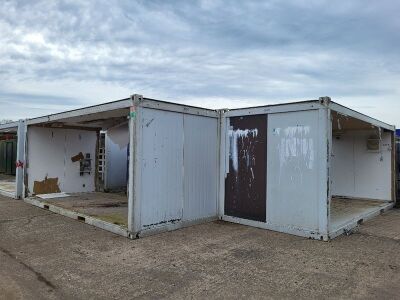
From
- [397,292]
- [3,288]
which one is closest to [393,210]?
[397,292]

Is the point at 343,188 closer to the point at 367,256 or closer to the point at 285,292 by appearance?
the point at 367,256

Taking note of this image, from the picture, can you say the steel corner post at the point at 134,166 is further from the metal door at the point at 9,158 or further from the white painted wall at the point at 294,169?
the metal door at the point at 9,158

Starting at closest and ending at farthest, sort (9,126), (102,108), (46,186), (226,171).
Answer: (102,108)
(226,171)
(46,186)
(9,126)

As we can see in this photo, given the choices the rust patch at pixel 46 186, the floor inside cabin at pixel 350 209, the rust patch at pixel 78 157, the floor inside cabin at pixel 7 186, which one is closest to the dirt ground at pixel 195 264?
the floor inside cabin at pixel 350 209

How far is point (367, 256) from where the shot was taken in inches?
202

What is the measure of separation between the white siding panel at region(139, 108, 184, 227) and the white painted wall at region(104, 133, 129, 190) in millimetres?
6087

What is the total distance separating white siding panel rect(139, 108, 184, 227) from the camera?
610 cm

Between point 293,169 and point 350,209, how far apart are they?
3043 millimetres

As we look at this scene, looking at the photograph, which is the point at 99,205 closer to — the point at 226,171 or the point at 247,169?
the point at 226,171

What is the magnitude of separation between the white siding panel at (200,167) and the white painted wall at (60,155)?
5493mm

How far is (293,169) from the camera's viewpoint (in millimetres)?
6402

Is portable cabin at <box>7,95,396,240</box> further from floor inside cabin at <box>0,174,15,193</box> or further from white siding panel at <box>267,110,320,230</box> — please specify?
floor inside cabin at <box>0,174,15,193</box>

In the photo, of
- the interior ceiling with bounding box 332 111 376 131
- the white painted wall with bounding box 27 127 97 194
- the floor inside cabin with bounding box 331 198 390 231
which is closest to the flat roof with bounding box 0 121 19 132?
the white painted wall with bounding box 27 127 97 194

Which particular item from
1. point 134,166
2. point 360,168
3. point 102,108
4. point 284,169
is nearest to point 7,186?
point 102,108
